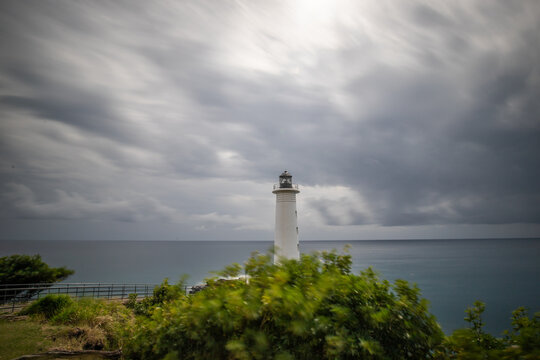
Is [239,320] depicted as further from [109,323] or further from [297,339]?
[109,323]

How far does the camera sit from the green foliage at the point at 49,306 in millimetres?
12773

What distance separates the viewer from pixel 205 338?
3.68 metres

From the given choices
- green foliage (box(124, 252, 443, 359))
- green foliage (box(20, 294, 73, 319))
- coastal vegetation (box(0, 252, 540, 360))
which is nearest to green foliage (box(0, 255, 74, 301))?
green foliage (box(20, 294, 73, 319))

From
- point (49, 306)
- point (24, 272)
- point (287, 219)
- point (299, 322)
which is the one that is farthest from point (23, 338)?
point (287, 219)

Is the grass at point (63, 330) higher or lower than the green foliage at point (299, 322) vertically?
lower

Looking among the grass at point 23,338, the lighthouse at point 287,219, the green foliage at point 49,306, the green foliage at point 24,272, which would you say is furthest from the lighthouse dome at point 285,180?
the green foliage at point 24,272

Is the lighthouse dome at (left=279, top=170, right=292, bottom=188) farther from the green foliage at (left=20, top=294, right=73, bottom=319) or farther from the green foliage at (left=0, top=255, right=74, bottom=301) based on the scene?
the green foliage at (left=0, top=255, right=74, bottom=301)

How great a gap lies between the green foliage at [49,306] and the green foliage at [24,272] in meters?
8.04

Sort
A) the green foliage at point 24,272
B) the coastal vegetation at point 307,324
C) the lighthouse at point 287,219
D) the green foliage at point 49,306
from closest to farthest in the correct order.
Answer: the coastal vegetation at point 307,324 → the green foliage at point 49,306 → the green foliage at point 24,272 → the lighthouse at point 287,219

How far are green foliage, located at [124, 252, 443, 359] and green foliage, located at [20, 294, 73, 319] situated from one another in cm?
1172

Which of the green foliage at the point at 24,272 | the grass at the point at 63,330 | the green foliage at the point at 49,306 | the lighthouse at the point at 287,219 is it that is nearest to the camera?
the grass at the point at 63,330

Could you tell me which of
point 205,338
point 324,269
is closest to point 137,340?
point 205,338

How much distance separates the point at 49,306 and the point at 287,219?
15346mm

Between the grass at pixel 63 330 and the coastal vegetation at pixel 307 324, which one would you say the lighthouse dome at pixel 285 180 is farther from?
the coastal vegetation at pixel 307 324
